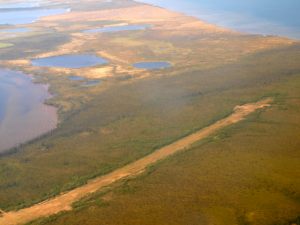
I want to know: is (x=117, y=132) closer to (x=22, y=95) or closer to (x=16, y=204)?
(x=16, y=204)

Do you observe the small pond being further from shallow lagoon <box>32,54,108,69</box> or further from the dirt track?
the dirt track

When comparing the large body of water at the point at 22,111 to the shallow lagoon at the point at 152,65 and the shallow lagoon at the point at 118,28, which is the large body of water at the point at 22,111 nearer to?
the shallow lagoon at the point at 152,65

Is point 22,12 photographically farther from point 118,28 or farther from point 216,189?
point 216,189

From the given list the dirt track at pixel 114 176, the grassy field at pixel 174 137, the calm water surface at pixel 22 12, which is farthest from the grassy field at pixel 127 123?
the calm water surface at pixel 22 12

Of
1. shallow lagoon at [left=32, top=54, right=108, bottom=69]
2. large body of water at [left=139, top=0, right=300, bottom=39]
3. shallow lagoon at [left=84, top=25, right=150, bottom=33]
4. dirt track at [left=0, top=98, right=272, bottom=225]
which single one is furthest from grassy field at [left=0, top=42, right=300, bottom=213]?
shallow lagoon at [left=84, top=25, right=150, bottom=33]

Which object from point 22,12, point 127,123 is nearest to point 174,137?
point 127,123
